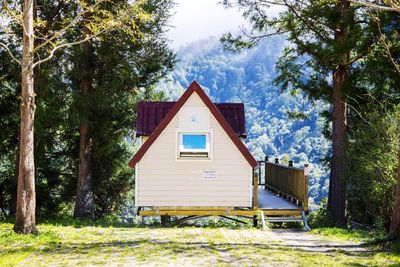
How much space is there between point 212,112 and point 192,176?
2080mm

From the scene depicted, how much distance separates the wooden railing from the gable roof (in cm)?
168

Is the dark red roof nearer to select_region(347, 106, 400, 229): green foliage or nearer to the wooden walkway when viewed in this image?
the wooden walkway

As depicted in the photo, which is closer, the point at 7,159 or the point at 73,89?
the point at 73,89

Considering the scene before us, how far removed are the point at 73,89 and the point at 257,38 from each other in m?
6.54

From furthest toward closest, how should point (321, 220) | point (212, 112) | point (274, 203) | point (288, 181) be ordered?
point (288, 181) → point (274, 203) → point (321, 220) → point (212, 112)

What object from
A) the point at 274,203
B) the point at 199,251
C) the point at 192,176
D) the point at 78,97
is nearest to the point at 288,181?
the point at 274,203

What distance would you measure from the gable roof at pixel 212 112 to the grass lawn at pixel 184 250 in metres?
4.20

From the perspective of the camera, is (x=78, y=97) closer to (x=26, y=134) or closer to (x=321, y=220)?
(x=26, y=134)

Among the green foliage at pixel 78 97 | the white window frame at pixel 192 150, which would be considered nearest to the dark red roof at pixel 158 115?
the green foliage at pixel 78 97

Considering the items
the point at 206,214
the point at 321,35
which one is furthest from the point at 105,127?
the point at 321,35

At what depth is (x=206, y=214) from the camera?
16578 mm

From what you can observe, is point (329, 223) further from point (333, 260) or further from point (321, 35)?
point (333, 260)

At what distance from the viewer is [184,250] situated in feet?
30.7

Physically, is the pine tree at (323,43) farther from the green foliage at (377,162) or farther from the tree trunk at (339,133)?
the green foliage at (377,162)
